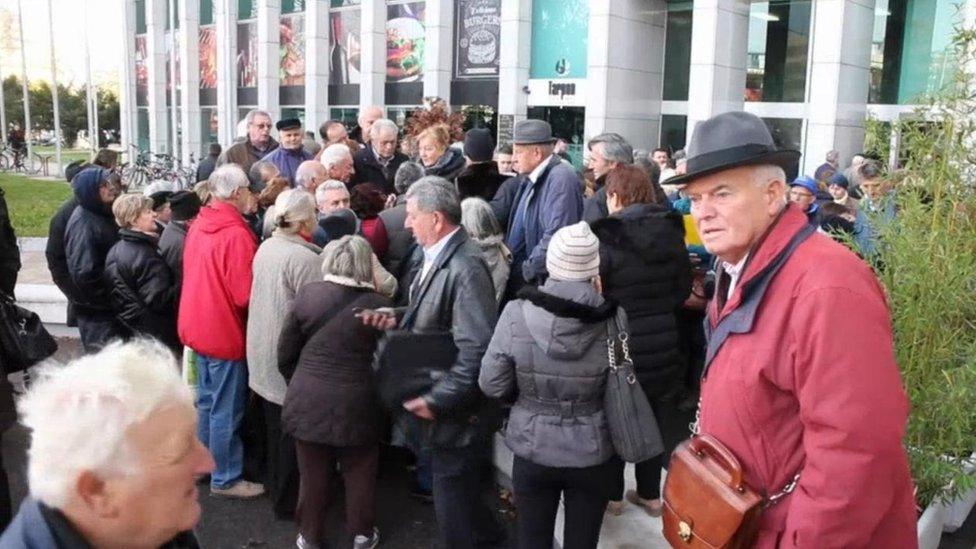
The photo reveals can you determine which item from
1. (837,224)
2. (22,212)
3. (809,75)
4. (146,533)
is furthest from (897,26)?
(22,212)

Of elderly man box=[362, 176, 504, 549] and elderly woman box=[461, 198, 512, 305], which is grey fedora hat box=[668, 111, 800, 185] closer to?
elderly man box=[362, 176, 504, 549]

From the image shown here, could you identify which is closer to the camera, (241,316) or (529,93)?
(241,316)

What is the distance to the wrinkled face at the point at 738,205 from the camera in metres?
2.17

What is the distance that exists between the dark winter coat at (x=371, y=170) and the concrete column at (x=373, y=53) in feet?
52.3

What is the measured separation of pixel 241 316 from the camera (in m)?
4.86

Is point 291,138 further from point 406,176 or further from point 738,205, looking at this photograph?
point 738,205

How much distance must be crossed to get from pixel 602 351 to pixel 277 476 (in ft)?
8.00

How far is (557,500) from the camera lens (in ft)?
11.8

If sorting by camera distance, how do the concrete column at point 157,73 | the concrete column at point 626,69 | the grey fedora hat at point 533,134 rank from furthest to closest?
the concrete column at point 157,73 < the concrete column at point 626,69 < the grey fedora hat at point 533,134

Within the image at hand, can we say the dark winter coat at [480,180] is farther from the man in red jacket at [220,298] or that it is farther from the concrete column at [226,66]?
the concrete column at [226,66]

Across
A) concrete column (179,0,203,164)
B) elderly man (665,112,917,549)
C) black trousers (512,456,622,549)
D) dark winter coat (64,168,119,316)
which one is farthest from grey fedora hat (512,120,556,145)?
concrete column (179,0,203,164)

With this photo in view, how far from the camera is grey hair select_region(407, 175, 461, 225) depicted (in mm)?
3969

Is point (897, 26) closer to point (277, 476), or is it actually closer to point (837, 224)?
point (837, 224)

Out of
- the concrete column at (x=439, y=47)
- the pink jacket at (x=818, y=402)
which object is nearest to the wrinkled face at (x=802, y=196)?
the pink jacket at (x=818, y=402)
